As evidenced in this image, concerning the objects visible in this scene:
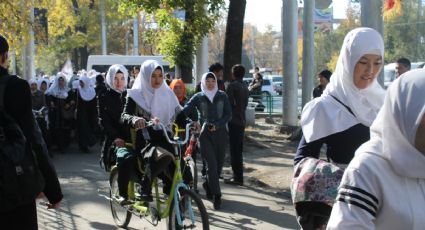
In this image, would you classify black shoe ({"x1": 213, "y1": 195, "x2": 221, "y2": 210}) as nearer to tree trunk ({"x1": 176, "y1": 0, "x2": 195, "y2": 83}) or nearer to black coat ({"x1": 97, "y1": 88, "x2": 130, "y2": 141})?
black coat ({"x1": 97, "y1": 88, "x2": 130, "y2": 141})

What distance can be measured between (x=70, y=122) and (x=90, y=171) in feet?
10.0

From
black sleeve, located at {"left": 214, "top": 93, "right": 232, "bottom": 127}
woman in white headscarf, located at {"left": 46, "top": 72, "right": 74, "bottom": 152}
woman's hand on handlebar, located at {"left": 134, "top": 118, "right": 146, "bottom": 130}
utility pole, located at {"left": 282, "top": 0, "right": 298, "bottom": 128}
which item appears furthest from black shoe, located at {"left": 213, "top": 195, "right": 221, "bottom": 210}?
utility pole, located at {"left": 282, "top": 0, "right": 298, "bottom": 128}

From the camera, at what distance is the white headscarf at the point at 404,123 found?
1.95 m

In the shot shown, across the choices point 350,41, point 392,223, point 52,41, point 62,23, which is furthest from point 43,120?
point 52,41

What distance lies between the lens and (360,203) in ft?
6.82

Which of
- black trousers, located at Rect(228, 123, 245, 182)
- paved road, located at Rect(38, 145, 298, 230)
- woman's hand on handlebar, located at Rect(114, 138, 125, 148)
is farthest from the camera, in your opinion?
black trousers, located at Rect(228, 123, 245, 182)

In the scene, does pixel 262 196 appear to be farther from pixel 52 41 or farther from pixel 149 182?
pixel 52 41

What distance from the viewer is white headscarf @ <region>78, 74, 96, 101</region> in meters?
13.7

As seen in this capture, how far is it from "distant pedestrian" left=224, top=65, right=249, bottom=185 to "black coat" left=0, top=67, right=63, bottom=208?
597 centimetres

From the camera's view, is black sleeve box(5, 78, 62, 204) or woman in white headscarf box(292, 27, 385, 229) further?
black sleeve box(5, 78, 62, 204)

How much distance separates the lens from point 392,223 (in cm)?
208

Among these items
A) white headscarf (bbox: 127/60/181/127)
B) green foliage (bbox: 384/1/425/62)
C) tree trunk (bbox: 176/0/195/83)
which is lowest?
white headscarf (bbox: 127/60/181/127)

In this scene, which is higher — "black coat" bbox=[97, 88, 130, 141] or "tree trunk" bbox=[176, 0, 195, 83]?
"tree trunk" bbox=[176, 0, 195, 83]

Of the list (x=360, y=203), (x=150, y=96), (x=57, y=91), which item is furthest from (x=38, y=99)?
(x=360, y=203)
